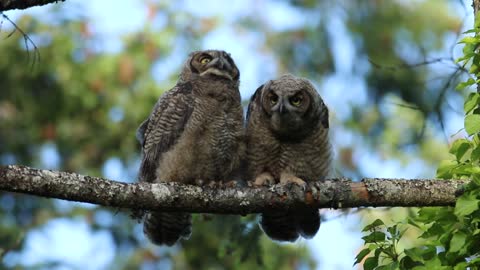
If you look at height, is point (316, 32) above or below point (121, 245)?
above

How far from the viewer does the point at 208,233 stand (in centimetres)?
1048

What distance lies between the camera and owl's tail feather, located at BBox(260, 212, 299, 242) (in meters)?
5.97

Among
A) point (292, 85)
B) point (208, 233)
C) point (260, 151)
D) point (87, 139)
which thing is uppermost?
point (87, 139)

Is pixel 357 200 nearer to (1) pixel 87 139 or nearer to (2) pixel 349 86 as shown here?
(1) pixel 87 139

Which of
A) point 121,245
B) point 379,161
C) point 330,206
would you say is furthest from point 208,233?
point 330,206

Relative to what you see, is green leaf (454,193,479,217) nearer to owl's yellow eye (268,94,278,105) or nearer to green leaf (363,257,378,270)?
green leaf (363,257,378,270)

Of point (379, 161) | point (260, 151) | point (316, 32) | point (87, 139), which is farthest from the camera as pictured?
point (316, 32)

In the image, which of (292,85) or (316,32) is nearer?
(292,85)

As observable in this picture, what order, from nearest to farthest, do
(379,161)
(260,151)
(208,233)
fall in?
1. (260,151)
2. (208,233)
3. (379,161)

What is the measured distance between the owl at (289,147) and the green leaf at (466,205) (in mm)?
1940

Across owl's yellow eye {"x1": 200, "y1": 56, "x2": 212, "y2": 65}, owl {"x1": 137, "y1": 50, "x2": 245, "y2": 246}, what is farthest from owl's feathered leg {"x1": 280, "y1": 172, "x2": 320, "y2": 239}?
owl's yellow eye {"x1": 200, "y1": 56, "x2": 212, "y2": 65}

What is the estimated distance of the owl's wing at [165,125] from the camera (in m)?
5.82

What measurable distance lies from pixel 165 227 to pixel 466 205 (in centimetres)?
259

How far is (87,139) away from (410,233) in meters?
5.07
